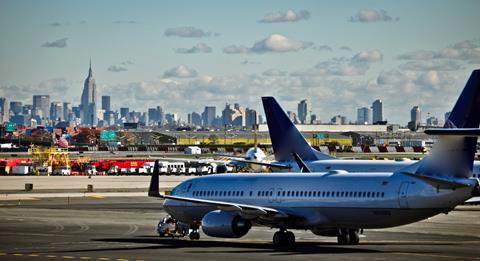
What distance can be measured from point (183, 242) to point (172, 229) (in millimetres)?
4433

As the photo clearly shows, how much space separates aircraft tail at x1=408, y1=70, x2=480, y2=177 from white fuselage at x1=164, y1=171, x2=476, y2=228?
738 mm

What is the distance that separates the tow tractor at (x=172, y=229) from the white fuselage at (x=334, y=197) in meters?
1.92

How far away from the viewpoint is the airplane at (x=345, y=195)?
45125 mm

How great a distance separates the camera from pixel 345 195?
4888cm

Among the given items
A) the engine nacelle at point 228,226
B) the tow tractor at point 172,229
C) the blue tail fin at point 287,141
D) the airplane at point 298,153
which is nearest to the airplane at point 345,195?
the engine nacelle at point 228,226

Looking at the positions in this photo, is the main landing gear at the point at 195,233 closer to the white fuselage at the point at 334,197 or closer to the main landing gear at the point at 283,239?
the white fuselage at the point at 334,197

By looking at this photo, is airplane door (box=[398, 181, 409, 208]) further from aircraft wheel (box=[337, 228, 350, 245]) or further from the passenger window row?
aircraft wheel (box=[337, 228, 350, 245])

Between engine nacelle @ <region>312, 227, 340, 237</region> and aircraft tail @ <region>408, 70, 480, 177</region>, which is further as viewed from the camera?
engine nacelle @ <region>312, 227, 340, 237</region>

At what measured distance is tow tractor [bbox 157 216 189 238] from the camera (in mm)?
58969

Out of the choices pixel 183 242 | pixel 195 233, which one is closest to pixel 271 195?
pixel 183 242

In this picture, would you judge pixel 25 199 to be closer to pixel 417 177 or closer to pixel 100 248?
pixel 100 248

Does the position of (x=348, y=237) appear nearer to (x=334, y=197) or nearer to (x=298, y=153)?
(x=334, y=197)

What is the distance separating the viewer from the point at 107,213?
265ft

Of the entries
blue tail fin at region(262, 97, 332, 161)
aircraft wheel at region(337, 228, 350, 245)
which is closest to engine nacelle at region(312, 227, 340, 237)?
aircraft wheel at region(337, 228, 350, 245)
